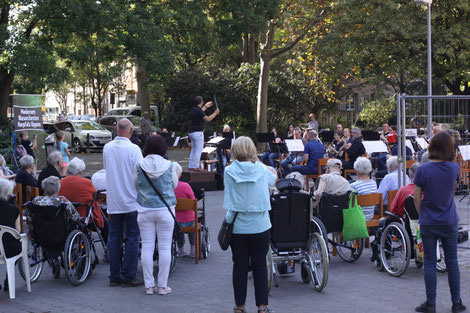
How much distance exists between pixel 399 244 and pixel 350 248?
2.84 feet

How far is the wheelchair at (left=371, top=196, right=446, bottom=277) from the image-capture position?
7.96 meters

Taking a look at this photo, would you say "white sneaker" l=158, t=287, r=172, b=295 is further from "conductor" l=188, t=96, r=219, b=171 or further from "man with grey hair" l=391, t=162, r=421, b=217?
"conductor" l=188, t=96, r=219, b=171

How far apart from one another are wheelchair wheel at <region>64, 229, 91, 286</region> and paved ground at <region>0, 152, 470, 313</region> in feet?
0.38

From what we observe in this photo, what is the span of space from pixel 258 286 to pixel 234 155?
1194 mm

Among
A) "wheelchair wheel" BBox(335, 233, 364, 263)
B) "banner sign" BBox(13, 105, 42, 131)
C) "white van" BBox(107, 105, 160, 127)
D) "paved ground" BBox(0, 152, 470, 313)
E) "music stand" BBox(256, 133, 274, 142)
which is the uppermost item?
"white van" BBox(107, 105, 160, 127)

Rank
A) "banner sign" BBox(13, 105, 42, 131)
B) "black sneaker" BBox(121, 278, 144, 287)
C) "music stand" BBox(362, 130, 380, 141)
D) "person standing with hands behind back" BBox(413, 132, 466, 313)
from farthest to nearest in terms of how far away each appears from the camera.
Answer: "banner sign" BBox(13, 105, 42, 131), "music stand" BBox(362, 130, 380, 141), "black sneaker" BBox(121, 278, 144, 287), "person standing with hands behind back" BBox(413, 132, 466, 313)

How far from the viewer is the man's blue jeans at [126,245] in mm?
7777

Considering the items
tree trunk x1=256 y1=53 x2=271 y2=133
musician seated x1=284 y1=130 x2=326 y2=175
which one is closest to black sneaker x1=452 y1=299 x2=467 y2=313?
musician seated x1=284 y1=130 x2=326 y2=175

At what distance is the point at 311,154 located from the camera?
15641 mm

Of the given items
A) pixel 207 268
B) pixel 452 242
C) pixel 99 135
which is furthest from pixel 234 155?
pixel 99 135

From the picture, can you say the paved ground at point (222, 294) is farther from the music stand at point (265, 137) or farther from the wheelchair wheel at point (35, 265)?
the music stand at point (265, 137)

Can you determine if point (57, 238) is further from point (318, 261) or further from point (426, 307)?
point (426, 307)

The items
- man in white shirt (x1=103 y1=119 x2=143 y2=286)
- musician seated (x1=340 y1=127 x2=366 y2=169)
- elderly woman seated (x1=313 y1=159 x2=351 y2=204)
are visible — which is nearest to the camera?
man in white shirt (x1=103 y1=119 x2=143 y2=286)

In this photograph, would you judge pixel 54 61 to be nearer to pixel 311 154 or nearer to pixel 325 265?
pixel 311 154
